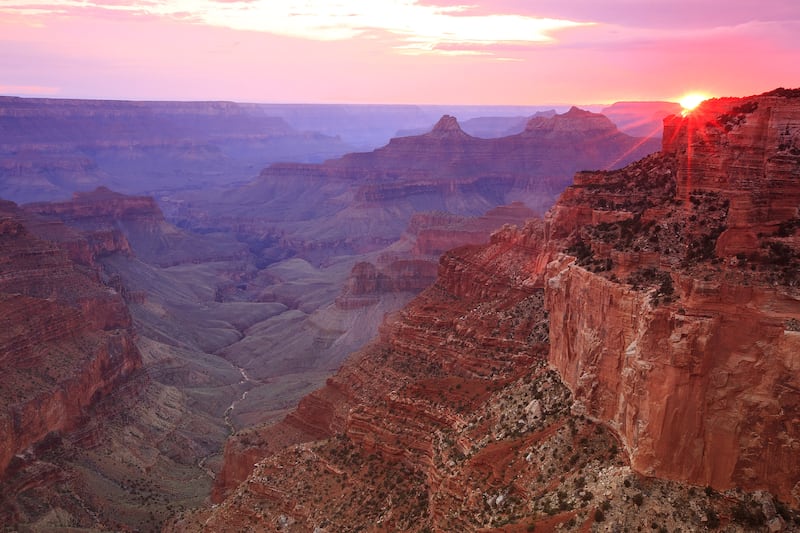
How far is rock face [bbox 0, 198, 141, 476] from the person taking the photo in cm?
5553

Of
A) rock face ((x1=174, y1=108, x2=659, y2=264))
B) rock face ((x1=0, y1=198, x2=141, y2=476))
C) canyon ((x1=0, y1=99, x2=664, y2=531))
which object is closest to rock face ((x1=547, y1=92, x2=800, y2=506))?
canyon ((x1=0, y1=99, x2=664, y2=531))

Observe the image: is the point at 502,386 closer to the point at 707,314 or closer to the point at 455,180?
the point at 707,314

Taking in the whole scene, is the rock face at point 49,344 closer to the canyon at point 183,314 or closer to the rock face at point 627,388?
the canyon at point 183,314

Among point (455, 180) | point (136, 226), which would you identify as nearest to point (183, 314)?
point (136, 226)

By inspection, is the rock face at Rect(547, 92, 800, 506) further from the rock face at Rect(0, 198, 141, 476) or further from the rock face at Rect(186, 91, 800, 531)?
the rock face at Rect(0, 198, 141, 476)

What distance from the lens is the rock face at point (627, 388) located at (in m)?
20.2

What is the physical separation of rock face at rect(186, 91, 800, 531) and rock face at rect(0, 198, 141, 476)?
2222 cm

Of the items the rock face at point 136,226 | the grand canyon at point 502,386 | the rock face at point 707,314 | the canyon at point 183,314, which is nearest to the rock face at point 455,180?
the canyon at point 183,314

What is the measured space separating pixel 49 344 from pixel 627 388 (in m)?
53.8

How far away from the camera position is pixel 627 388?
22328mm

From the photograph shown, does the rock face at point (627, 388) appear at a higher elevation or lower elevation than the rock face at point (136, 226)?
higher

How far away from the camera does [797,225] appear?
22.6 metres

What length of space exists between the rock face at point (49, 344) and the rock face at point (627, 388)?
22220mm

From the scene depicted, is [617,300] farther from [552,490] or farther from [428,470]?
[428,470]
